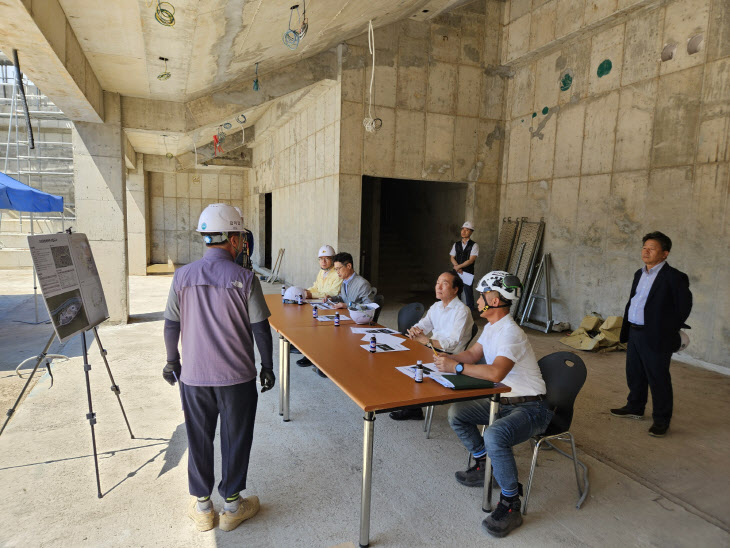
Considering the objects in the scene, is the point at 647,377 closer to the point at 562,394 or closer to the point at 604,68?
the point at 562,394

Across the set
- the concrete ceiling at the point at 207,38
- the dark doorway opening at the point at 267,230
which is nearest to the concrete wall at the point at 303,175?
the dark doorway opening at the point at 267,230

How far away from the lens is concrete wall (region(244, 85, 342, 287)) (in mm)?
8438

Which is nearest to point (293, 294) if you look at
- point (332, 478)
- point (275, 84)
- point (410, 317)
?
point (410, 317)

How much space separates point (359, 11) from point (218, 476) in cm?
612

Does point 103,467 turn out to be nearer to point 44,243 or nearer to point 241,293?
point 44,243

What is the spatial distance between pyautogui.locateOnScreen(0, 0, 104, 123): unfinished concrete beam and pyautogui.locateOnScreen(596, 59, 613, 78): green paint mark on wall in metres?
7.02

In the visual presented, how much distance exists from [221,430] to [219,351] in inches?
18.3

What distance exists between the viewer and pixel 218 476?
303 centimetres

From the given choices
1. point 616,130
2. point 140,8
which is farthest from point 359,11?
point 616,130

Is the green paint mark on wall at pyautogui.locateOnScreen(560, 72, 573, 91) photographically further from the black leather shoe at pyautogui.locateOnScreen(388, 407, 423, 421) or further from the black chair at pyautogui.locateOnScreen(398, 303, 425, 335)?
the black leather shoe at pyautogui.locateOnScreen(388, 407, 423, 421)

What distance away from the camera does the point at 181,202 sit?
56.0 feet

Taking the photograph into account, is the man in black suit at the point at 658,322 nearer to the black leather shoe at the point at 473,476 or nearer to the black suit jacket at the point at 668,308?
the black suit jacket at the point at 668,308

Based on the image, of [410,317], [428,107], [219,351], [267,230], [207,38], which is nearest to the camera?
[219,351]

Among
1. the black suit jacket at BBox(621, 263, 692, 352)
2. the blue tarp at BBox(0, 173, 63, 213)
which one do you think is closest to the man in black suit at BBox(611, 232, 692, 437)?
the black suit jacket at BBox(621, 263, 692, 352)
